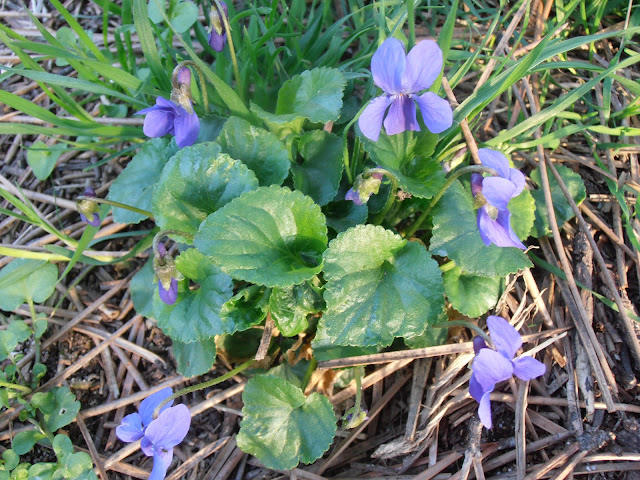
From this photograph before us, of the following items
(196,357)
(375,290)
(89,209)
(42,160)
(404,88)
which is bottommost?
(196,357)

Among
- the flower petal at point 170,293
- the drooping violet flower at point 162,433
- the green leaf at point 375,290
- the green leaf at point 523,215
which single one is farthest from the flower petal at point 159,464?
the green leaf at point 523,215

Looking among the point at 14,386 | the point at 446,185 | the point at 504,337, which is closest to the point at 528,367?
the point at 504,337

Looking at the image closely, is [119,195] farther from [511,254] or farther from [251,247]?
[511,254]

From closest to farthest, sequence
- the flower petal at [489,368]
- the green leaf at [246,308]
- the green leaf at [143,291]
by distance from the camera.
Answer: the flower petal at [489,368]
the green leaf at [246,308]
the green leaf at [143,291]

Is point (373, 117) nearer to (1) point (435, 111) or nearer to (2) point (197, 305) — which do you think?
(1) point (435, 111)

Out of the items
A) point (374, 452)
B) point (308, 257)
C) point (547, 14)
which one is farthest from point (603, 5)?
point (374, 452)

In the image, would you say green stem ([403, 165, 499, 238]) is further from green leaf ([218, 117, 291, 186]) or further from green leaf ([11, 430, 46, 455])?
green leaf ([11, 430, 46, 455])

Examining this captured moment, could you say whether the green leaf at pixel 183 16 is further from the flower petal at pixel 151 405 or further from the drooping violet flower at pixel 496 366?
the drooping violet flower at pixel 496 366

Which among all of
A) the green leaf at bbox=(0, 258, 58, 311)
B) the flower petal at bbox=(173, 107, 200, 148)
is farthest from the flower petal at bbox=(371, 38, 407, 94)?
the green leaf at bbox=(0, 258, 58, 311)
